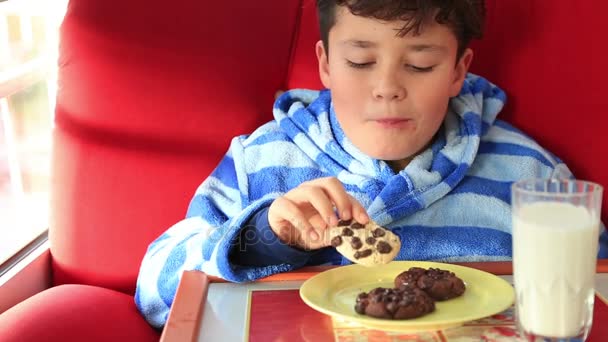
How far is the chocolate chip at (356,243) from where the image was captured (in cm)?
104

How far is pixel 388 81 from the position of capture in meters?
1.31

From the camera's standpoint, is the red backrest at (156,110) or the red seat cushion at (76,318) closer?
the red seat cushion at (76,318)

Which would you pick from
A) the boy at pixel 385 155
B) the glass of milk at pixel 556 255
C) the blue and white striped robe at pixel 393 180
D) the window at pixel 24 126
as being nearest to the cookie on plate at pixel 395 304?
the glass of milk at pixel 556 255

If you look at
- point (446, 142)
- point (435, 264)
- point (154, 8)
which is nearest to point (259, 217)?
point (435, 264)

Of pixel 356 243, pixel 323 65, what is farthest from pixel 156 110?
pixel 356 243

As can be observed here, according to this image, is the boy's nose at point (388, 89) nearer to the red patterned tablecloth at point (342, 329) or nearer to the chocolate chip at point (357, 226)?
the chocolate chip at point (357, 226)

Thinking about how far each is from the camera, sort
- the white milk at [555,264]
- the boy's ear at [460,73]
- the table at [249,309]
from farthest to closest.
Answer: the boy's ear at [460,73]
the table at [249,309]
the white milk at [555,264]

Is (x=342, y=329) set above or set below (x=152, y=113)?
below

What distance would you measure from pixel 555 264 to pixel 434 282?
0.19 m

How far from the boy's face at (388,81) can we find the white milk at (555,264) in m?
0.50

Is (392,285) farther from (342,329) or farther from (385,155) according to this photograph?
(385,155)

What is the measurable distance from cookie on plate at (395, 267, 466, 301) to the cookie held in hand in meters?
0.03

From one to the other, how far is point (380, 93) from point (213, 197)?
35cm

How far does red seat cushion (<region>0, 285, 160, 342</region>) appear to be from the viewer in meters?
1.26
